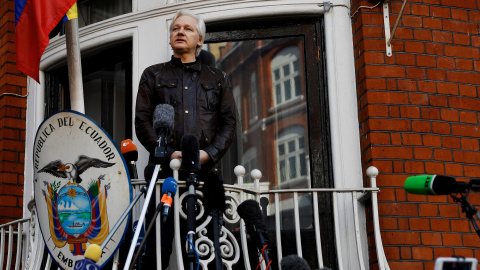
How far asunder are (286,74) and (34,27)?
6.50 ft

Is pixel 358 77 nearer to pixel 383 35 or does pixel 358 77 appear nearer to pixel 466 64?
pixel 383 35

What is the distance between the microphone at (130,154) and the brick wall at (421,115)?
168 cm

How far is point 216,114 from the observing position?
6.55 m

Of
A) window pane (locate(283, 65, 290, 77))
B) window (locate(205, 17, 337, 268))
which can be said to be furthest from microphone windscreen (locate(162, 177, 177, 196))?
window pane (locate(283, 65, 290, 77))

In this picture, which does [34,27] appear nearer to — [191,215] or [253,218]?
[191,215]

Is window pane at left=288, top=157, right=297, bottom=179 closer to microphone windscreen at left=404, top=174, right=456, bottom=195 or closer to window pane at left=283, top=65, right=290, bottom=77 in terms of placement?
window pane at left=283, top=65, right=290, bottom=77

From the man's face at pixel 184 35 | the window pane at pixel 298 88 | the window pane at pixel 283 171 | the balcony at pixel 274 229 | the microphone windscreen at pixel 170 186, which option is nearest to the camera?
the microphone windscreen at pixel 170 186

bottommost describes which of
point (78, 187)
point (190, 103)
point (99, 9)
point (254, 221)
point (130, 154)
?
point (254, 221)

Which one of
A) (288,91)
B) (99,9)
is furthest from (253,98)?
(99,9)

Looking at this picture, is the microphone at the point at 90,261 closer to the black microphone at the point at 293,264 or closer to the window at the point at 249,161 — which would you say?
the black microphone at the point at 293,264

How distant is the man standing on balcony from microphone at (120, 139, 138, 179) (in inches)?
4.4

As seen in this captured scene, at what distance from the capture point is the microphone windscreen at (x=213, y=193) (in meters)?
5.54

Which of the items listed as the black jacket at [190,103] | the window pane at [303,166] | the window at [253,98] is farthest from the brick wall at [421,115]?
the black jacket at [190,103]

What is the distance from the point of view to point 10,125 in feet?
26.3
